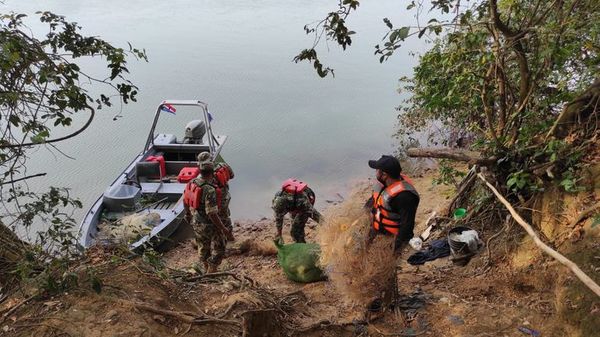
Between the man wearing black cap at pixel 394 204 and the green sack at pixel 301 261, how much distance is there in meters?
1.24

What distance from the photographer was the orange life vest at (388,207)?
13.2 feet

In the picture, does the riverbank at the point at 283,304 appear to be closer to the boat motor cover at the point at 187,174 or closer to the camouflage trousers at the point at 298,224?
the camouflage trousers at the point at 298,224

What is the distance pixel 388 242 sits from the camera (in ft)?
13.2

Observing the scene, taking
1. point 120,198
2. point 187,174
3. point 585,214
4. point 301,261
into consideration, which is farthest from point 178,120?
point 585,214

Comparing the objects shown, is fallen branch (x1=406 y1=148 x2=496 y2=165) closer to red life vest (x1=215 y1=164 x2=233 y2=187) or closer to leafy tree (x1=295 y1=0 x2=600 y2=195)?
leafy tree (x1=295 y1=0 x2=600 y2=195)

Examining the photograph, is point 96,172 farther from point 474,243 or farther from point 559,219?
point 559,219

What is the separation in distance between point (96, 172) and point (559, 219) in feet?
32.4

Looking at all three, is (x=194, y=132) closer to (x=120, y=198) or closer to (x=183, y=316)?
(x=120, y=198)

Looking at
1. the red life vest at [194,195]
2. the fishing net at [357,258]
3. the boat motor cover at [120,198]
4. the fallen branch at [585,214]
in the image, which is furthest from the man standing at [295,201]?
the boat motor cover at [120,198]

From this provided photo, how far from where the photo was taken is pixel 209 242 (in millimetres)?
5953

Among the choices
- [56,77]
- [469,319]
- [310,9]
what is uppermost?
[310,9]

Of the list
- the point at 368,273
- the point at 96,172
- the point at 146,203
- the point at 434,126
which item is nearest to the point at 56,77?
the point at 368,273

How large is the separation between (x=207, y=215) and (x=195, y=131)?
17.1ft

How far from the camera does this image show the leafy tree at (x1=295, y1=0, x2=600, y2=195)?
4352 mm
